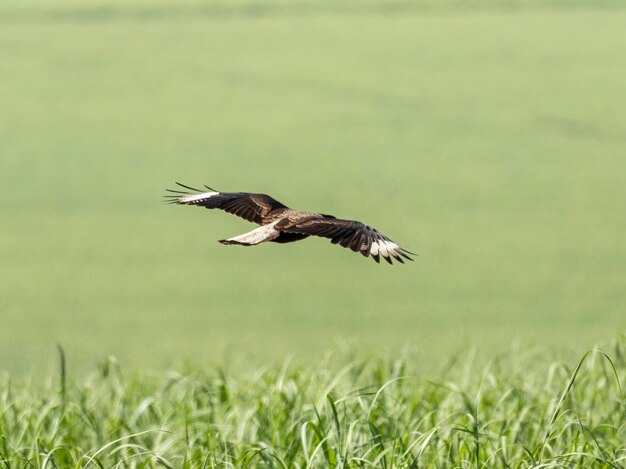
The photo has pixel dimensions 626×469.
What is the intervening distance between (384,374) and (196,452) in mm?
1416

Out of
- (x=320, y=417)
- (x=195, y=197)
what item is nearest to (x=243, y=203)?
(x=195, y=197)

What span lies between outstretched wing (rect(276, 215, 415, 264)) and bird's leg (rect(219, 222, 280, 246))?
0.02m

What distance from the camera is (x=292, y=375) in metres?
4.68

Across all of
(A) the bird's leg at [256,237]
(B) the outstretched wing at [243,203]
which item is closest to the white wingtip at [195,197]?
(B) the outstretched wing at [243,203]

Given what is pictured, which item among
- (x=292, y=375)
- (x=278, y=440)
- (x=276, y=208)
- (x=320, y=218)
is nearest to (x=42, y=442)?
(x=278, y=440)

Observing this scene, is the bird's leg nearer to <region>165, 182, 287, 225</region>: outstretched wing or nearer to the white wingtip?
<region>165, 182, 287, 225</region>: outstretched wing

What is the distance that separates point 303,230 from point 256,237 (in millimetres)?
93

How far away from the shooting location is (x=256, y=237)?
2.05 meters

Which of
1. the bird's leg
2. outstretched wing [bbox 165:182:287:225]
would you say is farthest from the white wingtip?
the bird's leg

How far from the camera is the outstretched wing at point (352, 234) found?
2.07 m

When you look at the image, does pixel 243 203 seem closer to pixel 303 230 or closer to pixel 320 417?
pixel 303 230

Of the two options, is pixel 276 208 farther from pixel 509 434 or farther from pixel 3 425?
pixel 3 425

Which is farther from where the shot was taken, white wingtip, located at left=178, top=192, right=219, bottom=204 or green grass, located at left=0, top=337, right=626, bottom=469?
green grass, located at left=0, top=337, right=626, bottom=469

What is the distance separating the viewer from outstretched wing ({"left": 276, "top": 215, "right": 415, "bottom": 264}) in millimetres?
2068
